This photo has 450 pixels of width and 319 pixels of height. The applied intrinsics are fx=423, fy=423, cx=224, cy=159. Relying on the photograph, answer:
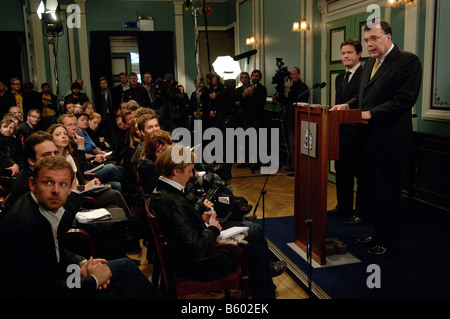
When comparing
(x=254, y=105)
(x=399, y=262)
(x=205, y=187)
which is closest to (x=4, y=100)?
(x=254, y=105)

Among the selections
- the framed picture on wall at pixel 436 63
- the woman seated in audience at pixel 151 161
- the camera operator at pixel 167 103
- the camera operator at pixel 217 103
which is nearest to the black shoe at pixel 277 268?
the woman seated in audience at pixel 151 161

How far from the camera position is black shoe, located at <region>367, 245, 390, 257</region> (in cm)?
296

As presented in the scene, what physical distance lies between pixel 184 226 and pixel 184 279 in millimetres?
302

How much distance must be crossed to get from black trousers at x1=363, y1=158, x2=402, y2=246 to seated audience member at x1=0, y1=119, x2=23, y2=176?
3.13 metres

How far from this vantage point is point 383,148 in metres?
2.89

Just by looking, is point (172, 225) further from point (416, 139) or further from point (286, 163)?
point (286, 163)

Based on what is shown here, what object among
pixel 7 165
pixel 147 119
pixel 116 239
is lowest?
pixel 116 239

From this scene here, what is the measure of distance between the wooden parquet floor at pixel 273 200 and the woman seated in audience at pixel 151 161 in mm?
Answer: 662

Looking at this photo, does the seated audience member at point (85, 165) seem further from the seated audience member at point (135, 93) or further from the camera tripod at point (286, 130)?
the seated audience member at point (135, 93)

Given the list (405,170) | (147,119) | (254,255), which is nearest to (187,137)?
(147,119)

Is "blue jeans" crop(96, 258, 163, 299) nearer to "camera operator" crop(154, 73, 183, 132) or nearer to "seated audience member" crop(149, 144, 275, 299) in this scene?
"seated audience member" crop(149, 144, 275, 299)

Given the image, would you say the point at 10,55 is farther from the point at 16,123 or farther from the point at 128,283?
the point at 128,283

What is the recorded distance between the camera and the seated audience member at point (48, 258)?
1.52 metres

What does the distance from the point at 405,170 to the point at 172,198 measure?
Answer: 9.98 ft
